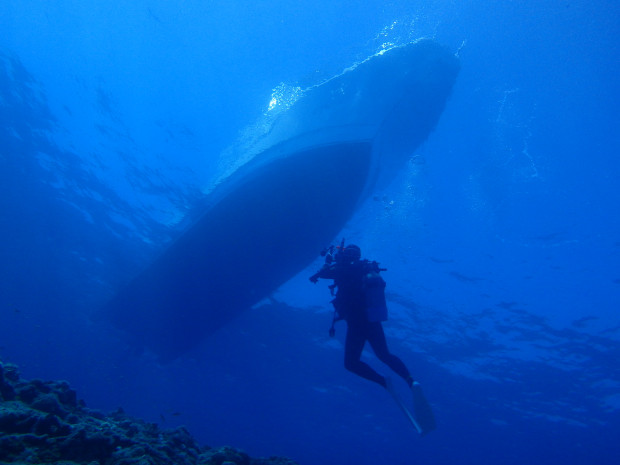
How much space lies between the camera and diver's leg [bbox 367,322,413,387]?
6703 mm

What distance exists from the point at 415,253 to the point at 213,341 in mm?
14634

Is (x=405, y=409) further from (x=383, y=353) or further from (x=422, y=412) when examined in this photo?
(x=383, y=353)

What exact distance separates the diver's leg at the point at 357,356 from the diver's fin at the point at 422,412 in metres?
0.64

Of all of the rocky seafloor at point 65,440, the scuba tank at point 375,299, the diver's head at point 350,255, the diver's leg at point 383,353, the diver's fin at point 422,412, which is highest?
the diver's head at point 350,255

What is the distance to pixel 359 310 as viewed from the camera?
7.43m

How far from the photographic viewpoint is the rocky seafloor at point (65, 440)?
3281 millimetres

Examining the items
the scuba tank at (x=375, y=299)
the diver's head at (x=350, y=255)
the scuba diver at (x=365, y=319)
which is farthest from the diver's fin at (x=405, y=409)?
the diver's head at (x=350, y=255)

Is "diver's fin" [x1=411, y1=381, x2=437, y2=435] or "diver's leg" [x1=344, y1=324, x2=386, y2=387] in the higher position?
"diver's leg" [x1=344, y1=324, x2=386, y2=387]

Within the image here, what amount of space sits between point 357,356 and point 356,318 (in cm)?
73

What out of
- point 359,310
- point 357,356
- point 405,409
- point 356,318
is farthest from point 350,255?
point 405,409

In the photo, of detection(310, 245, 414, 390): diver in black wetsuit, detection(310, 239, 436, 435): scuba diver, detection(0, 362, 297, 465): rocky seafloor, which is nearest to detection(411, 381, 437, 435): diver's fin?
detection(310, 239, 436, 435): scuba diver

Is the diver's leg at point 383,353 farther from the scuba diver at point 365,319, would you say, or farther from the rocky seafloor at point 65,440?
the rocky seafloor at point 65,440

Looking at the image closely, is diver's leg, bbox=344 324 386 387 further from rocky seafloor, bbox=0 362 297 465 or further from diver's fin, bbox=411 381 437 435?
rocky seafloor, bbox=0 362 297 465

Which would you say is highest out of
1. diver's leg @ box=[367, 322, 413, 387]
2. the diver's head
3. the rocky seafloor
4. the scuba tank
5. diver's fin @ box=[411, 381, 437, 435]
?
the diver's head
